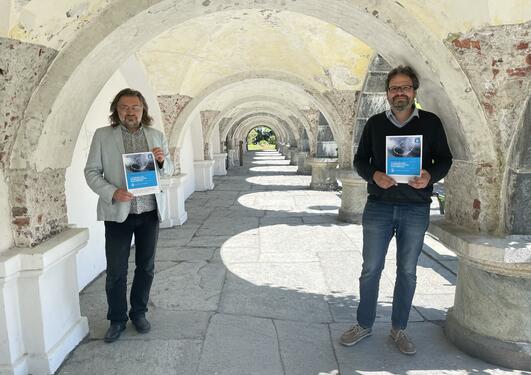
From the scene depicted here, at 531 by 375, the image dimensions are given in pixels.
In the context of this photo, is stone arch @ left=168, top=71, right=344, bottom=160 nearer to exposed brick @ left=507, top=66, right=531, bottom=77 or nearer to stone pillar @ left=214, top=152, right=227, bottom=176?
exposed brick @ left=507, top=66, right=531, bottom=77

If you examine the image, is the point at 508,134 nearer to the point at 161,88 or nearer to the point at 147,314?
the point at 147,314

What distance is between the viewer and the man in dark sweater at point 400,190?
2.51 meters

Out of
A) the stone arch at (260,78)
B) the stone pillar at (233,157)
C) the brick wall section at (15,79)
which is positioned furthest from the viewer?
the stone pillar at (233,157)

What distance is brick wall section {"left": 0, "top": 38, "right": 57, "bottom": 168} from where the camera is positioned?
7.10 feet

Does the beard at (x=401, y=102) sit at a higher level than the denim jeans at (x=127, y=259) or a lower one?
higher

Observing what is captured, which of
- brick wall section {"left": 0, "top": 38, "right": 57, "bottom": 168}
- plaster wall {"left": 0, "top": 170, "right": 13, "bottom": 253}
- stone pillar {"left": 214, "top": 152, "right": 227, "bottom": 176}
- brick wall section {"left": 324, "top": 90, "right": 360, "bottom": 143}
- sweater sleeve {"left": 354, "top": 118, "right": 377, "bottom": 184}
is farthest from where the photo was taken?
stone pillar {"left": 214, "top": 152, "right": 227, "bottom": 176}

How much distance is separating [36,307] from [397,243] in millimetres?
2345

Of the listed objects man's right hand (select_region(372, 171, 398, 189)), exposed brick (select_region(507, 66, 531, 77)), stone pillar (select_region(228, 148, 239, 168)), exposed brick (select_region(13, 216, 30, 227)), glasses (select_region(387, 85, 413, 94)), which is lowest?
stone pillar (select_region(228, 148, 239, 168))

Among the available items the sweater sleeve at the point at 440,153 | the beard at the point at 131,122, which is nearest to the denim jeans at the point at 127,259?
the beard at the point at 131,122

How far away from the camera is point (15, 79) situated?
2.24 m

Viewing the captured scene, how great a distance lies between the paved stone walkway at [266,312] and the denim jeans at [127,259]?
0.75 ft

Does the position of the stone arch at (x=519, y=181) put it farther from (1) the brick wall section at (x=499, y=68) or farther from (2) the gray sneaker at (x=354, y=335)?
(2) the gray sneaker at (x=354, y=335)

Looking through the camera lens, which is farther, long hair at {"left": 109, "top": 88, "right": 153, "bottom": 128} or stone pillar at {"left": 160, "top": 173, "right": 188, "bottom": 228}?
stone pillar at {"left": 160, "top": 173, "right": 188, "bottom": 228}

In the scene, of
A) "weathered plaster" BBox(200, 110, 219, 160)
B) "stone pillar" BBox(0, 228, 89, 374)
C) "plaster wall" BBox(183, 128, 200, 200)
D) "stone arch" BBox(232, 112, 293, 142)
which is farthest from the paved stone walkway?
"stone arch" BBox(232, 112, 293, 142)
